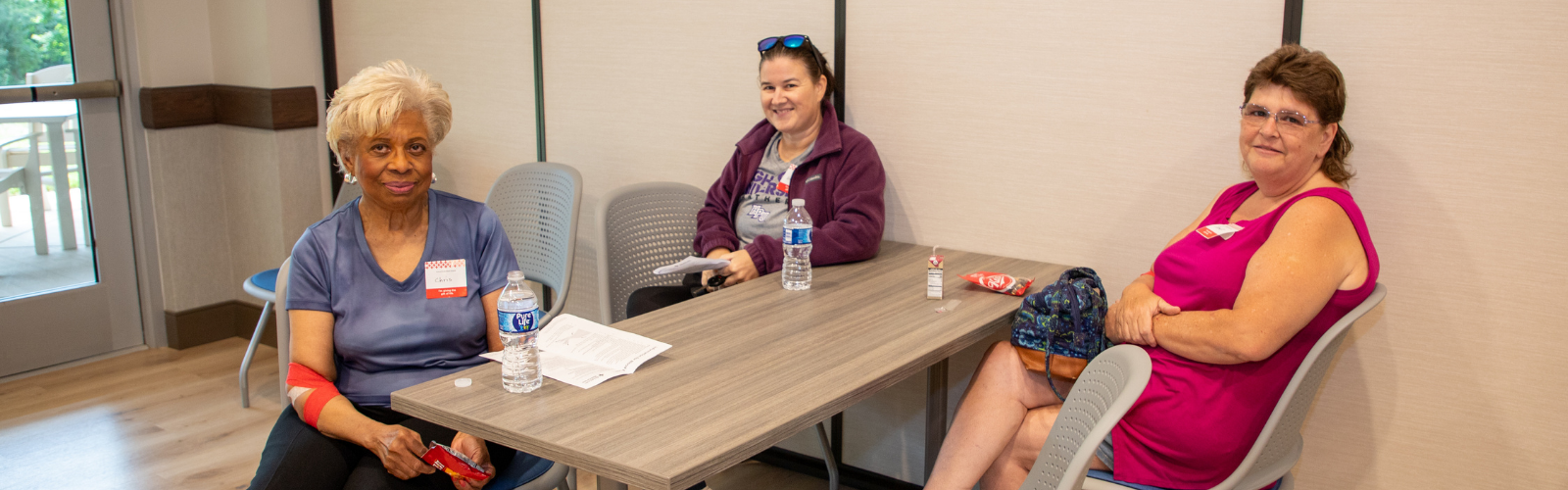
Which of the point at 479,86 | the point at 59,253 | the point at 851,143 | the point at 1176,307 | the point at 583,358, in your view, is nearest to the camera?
the point at 583,358

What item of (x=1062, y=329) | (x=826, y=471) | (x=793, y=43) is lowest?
(x=826, y=471)

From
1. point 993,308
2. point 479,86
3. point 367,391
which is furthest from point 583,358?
point 479,86

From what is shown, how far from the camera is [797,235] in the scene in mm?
2578

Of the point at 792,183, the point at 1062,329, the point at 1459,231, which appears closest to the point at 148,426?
the point at 792,183

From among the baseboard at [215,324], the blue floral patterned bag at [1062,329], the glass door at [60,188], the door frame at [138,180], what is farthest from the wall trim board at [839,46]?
the glass door at [60,188]

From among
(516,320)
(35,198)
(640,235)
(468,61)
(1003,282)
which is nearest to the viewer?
(516,320)

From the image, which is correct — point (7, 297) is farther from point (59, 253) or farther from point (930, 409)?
point (930, 409)

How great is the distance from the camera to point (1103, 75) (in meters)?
2.68

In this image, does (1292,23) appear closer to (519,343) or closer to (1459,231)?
(1459,231)

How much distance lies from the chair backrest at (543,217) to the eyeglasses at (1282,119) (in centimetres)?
189

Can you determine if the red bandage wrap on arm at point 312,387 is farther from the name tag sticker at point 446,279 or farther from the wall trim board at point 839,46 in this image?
the wall trim board at point 839,46

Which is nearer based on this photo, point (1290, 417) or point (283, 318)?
point (1290, 417)

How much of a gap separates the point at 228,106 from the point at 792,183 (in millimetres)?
2767

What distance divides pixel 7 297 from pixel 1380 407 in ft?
15.1
